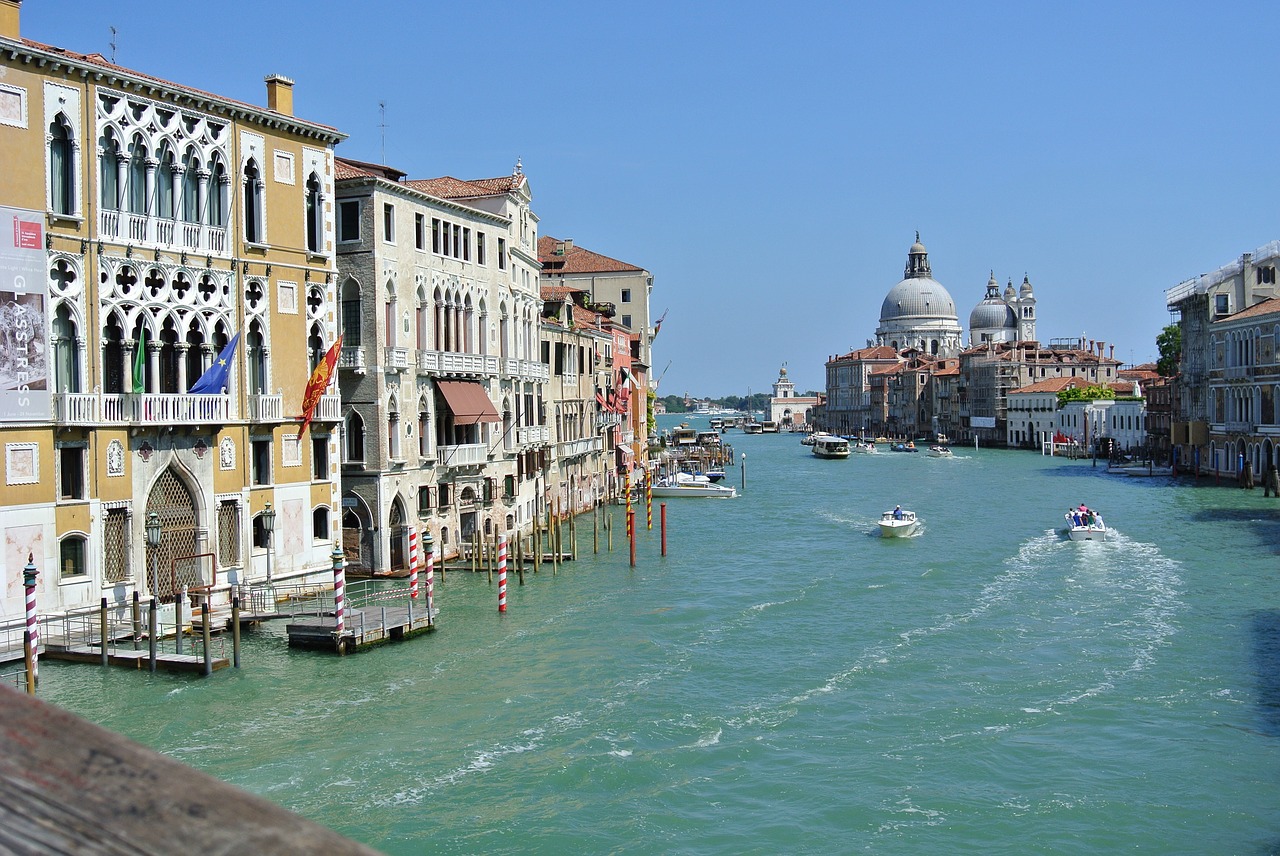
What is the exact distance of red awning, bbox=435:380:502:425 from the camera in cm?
2592

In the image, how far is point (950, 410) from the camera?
111 meters

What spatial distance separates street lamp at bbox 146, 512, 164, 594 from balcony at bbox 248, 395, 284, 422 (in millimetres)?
2482

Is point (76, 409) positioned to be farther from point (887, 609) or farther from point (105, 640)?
point (887, 609)

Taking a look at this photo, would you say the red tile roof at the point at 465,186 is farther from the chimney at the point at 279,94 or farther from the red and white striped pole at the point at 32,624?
the red and white striped pole at the point at 32,624

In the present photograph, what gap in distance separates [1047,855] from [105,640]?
11727mm

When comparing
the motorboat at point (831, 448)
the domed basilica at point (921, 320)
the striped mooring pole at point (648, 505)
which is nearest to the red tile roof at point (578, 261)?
the striped mooring pole at point (648, 505)

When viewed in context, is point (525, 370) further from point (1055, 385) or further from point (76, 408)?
point (1055, 385)

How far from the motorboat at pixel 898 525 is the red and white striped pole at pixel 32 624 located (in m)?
21.7

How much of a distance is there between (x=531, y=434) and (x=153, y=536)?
14.2 m

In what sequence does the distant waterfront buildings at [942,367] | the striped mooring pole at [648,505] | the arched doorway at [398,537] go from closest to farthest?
the arched doorway at [398,537] → the striped mooring pole at [648,505] → the distant waterfront buildings at [942,367]

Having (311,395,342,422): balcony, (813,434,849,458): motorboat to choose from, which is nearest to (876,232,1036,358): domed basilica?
(813,434,849,458): motorboat

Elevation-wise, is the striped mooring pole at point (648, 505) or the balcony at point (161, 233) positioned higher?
the balcony at point (161, 233)

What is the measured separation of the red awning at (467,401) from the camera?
25.9 meters

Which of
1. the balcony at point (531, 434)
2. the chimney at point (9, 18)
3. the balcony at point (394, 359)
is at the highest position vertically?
the chimney at point (9, 18)
